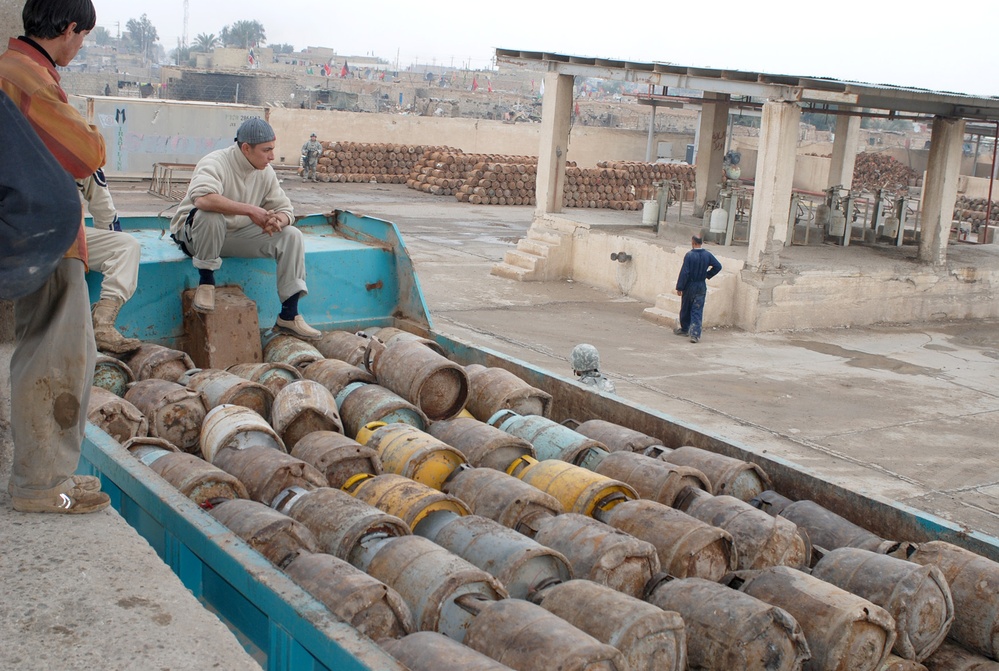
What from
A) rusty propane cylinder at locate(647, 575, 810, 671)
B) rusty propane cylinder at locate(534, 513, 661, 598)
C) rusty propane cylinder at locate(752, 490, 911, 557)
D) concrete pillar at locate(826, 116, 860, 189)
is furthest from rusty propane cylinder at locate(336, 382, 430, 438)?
concrete pillar at locate(826, 116, 860, 189)

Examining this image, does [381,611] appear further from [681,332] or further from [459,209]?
[459,209]

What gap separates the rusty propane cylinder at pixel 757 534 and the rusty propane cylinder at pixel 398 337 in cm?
234

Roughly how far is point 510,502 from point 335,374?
1.88 metres

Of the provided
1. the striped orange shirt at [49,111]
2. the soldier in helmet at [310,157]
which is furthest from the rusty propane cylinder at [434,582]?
the soldier in helmet at [310,157]

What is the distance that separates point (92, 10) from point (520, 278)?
1389 cm

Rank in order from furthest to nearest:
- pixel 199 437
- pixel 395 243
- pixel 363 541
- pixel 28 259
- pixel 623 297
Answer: pixel 623 297, pixel 395 243, pixel 199 437, pixel 363 541, pixel 28 259

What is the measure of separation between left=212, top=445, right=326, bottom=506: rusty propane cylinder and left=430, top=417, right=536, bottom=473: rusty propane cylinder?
820mm

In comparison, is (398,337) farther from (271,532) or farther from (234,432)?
(271,532)

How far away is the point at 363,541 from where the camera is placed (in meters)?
3.98

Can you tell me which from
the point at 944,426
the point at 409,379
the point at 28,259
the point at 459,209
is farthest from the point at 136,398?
the point at 459,209

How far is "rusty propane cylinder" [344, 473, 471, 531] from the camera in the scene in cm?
421

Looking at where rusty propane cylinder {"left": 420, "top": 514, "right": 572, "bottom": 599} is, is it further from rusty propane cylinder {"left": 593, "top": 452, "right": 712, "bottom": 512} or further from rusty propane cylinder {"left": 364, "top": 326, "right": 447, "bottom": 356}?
rusty propane cylinder {"left": 364, "top": 326, "right": 447, "bottom": 356}

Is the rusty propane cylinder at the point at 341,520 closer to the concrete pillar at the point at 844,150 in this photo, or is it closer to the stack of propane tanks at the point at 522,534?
the stack of propane tanks at the point at 522,534

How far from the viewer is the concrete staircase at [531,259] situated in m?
17.3
